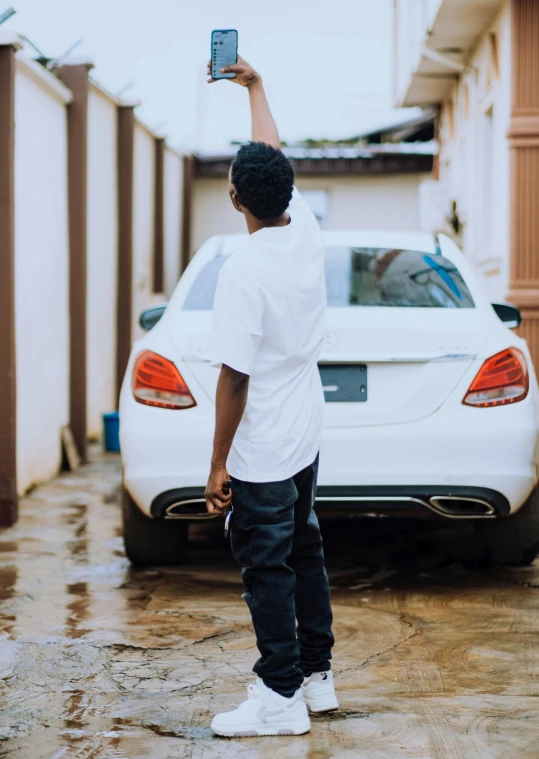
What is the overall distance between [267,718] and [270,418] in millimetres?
875

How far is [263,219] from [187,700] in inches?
60.4

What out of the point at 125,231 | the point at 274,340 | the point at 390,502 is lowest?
the point at 390,502

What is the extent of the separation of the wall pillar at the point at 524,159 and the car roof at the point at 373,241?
4108mm

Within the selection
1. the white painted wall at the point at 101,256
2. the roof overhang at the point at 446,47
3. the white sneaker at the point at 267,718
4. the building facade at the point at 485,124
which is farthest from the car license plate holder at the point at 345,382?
the roof overhang at the point at 446,47

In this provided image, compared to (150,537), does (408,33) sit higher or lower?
higher

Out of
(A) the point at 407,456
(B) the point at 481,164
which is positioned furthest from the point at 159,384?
(B) the point at 481,164

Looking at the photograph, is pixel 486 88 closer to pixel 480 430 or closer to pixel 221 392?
pixel 480 430

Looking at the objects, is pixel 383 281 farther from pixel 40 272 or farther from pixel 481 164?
pixel 481 164

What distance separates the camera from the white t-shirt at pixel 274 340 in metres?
3.13

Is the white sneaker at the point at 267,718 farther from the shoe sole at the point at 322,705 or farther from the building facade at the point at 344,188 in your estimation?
the building facade at the point at 344,188

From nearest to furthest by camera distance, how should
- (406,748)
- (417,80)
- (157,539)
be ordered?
(406,748) → (157,539) → (417,80)

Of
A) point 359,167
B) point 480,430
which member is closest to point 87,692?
point 480,430

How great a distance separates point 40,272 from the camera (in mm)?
8664

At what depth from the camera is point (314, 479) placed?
11.5 feet
